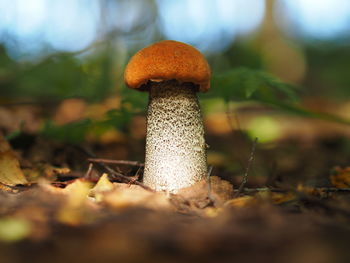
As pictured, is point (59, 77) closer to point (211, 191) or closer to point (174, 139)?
point (174, 139)

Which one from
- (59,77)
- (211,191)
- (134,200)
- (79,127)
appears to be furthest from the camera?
(59,77)

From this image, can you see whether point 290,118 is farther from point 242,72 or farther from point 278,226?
point 278,226

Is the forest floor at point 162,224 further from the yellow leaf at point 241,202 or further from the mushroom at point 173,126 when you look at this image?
the mushroom at point 173,126

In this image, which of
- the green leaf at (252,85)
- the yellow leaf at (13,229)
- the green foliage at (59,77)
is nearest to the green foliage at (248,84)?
the green leaf at (252,85)

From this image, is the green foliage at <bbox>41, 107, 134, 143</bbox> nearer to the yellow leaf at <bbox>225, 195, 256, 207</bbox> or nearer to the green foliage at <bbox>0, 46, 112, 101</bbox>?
the green foliage at <bbox>0, 46, 112, 101</bbox>

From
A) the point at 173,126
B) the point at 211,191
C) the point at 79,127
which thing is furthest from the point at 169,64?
the point at 79,127

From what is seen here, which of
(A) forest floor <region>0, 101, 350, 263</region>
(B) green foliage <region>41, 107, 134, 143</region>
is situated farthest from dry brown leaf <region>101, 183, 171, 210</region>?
(B) green foliage <region>41, 107, 134, 143</region>
